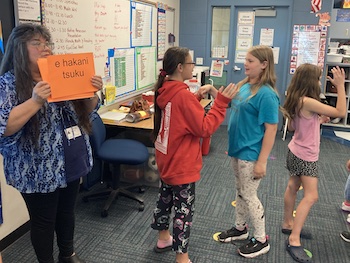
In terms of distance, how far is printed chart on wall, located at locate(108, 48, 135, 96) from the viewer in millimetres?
3438

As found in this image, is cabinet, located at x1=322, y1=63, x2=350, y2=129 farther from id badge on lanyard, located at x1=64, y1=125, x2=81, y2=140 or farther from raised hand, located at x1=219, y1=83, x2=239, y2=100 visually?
id badge on lanyard, located at x1=64, y1=125, x2=81, y2=140

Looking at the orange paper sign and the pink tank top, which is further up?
the orange paper sign

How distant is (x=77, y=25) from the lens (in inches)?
112

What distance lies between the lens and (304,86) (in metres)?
2.12

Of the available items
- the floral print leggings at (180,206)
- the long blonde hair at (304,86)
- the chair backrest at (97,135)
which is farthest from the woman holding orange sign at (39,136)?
the long blonde hair at (304,86)

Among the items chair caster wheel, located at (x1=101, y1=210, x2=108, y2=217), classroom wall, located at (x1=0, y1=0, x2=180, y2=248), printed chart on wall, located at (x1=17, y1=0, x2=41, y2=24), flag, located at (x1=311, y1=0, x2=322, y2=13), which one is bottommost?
chair caster wheel, located at (x1=101, y1=210, x2=108, y2=217)

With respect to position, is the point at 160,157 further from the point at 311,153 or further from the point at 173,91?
the point at 311,153

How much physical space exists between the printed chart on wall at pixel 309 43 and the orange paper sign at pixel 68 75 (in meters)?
4.30

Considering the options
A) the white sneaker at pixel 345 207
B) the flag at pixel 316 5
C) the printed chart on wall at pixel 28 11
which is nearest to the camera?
the printed chart on wall at pixel 28 11

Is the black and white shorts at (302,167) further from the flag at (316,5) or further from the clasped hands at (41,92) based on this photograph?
the flag at (316,5)

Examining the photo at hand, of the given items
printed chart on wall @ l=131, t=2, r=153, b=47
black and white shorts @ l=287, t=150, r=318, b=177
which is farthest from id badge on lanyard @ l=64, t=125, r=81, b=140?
printed chart on wall @ l=131, t=2, r=153, b=47

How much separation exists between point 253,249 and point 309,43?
3862mm

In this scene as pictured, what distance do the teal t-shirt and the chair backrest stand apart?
1160 millimetres

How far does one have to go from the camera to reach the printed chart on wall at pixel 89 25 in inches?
102
